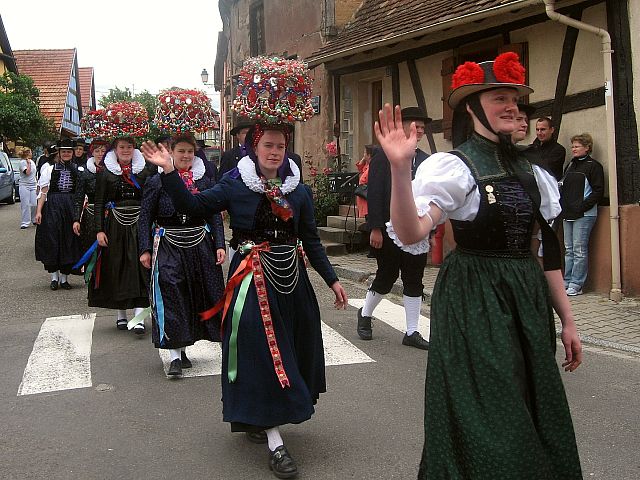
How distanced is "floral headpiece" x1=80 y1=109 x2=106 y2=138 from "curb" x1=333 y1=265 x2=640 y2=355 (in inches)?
156

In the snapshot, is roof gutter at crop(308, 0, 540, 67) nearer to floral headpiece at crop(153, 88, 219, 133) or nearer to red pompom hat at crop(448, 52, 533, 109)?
floral headpiece at crop(153, 88, 219, 133)

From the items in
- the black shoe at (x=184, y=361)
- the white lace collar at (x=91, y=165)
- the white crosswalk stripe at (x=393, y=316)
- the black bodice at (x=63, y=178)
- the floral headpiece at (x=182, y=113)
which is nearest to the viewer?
the floral headpiece at (x=182, y=113)

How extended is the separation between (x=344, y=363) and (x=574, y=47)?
530 centimetres

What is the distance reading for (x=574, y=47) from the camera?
29.1ft

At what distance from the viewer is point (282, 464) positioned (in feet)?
12.3

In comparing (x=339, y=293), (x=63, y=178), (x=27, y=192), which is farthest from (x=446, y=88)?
A: (x=27, y=192)

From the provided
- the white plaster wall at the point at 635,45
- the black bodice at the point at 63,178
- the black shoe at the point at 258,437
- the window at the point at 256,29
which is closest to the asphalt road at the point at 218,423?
the black shoe at the point at 258,437

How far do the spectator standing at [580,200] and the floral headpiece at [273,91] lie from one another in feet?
15.9

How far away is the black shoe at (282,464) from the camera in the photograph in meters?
3.74

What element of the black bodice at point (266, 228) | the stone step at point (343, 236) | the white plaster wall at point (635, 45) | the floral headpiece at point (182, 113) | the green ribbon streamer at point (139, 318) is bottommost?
the green ribbon streamer at point (139, 318)

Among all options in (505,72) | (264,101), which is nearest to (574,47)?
(264,101)

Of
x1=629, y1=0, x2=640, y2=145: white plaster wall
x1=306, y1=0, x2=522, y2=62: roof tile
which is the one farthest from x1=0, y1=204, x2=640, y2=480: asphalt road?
x1=306, y1=0, x2=522, y2=62: roof tile

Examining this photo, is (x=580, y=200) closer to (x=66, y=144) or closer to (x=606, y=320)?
(x=606, y=320)

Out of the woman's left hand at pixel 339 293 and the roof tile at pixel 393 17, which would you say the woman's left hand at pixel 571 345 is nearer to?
the woman's left hand at pixel 339 293
